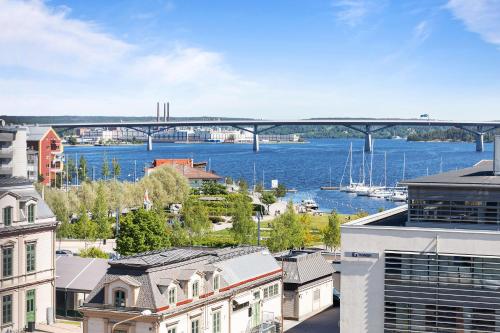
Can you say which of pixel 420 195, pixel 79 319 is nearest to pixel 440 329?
pixel 420 195

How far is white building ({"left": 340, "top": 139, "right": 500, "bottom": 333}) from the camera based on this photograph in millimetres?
18312

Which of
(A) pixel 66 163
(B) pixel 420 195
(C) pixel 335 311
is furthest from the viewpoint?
(A) pixel 66 163

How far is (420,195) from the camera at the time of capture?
67.9ft

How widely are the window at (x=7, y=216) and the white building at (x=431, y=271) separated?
35.2 ft

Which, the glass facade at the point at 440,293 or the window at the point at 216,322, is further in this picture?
the window at the point at 216,322

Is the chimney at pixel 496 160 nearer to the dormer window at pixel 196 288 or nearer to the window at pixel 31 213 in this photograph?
the dormer window at pixel 196 288

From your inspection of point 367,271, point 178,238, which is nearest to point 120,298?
point 367,271

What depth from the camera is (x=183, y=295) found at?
65.1 feet

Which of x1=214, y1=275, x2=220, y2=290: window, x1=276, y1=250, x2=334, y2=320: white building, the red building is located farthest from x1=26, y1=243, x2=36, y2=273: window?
the red building

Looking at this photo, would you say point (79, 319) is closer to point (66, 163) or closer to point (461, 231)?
point (461, 231)

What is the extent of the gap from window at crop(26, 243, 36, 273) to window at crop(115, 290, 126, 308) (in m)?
6.38

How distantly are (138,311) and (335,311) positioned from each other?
10643 millimetres

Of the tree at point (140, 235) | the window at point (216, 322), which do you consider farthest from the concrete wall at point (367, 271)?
the tree at point (140, 235)

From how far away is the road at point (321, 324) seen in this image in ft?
80.6
